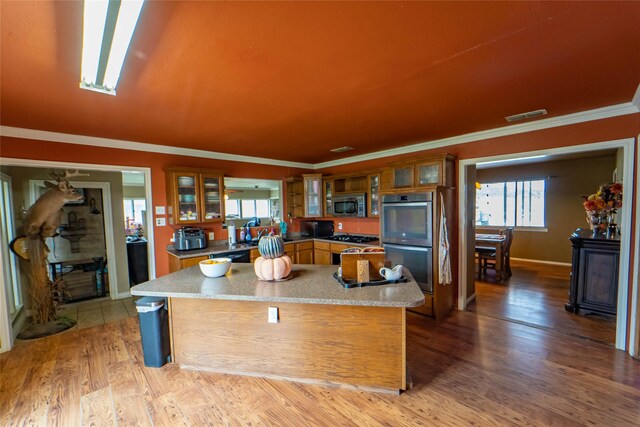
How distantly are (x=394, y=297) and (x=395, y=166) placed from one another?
2.34 meters

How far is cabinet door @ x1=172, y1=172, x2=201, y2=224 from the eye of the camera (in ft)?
12.1

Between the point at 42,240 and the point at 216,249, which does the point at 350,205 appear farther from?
the point at 42,240

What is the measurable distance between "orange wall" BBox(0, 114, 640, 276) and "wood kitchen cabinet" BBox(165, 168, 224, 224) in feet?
0.60

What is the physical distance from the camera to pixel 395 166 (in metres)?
3.71

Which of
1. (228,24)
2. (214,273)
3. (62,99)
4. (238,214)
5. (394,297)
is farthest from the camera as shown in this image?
(238,214)

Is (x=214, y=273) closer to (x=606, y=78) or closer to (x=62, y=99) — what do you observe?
(x=62, y=99)

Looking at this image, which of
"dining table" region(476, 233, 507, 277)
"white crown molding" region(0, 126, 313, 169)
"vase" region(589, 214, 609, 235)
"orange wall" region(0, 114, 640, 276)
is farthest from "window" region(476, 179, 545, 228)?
"white crown molding" region(0, 126, 313, 169)

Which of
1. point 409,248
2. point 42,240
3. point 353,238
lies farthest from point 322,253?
point 42,240

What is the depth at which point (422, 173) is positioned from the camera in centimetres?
349

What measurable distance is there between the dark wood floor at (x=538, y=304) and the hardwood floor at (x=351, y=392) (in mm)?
371

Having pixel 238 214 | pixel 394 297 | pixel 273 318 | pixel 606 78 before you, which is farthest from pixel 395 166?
pixel 238 214

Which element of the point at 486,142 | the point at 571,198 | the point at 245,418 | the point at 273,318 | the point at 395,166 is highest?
the point at 486,142

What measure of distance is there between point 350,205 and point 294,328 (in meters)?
2.77

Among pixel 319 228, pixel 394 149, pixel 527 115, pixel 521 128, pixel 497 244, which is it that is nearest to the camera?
pixel 527 115
